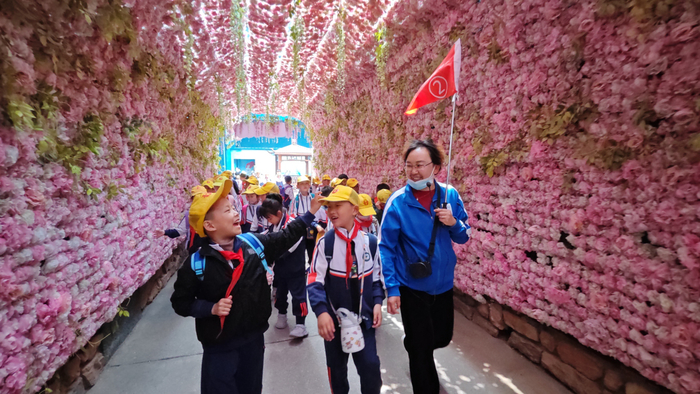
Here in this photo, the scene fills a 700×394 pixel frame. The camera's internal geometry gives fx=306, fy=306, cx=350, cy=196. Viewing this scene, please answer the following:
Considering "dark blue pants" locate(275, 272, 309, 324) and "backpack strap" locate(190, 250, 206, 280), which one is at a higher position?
"backpack strap" locate(190, 250, 206, 280)

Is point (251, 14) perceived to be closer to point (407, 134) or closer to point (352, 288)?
point (407, 134)

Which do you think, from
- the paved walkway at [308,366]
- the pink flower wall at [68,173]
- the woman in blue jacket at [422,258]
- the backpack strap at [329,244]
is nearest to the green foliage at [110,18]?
the pink flower wall at [68,173]

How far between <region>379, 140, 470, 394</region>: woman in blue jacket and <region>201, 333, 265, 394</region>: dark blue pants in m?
0.91

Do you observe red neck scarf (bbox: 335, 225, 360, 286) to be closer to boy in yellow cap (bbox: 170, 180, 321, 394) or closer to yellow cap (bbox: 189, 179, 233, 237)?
boy in yellow cap (bbox: 170, 180, 321, 394)

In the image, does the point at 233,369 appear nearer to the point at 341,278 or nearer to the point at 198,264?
the point at 198,264

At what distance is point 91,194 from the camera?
2.46 m

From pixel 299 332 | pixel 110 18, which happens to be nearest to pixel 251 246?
pixel 299 332

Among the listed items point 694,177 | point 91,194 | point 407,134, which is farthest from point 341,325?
point 407,134

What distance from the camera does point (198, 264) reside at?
1.64 meters

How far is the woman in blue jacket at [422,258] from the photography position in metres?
1.97

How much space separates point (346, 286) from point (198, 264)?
0.88 metres

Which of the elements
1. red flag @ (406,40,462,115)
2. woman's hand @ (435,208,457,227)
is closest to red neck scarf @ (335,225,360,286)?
woman's hand @ (435,208,457,227)

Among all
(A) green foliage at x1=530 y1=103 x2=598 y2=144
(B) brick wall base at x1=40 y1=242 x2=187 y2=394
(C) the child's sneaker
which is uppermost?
(A) green foliage at x1=530 y1=103 x2=598 y2=144

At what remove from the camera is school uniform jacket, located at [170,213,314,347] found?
63.7 inches
